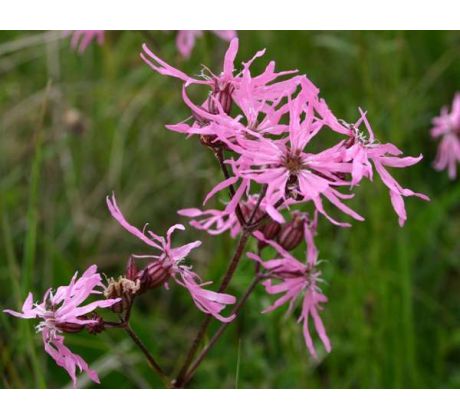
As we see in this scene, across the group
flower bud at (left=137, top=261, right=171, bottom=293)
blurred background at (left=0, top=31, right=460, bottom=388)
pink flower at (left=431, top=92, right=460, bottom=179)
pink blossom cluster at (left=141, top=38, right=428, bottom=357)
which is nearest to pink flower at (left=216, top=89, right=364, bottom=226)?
pink blossom cluster at (left=141, top=38, right=428, bottom=357)

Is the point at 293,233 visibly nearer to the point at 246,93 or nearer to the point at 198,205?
the point at 246,93

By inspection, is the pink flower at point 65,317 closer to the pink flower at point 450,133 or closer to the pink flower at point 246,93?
the pink flower at point 246,93

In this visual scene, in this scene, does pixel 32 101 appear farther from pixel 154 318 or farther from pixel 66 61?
pixel 154 318

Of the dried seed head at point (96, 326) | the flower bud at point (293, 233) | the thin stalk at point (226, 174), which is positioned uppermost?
the thin stalk at point (226, 174)

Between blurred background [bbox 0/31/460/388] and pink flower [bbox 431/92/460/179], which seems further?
pink flower [bbox 431/92/460/179]

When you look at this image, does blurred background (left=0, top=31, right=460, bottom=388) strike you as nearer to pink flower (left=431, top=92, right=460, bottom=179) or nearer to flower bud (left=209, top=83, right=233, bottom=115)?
pink flower (left=431, top=92, right=460, bottom=179)

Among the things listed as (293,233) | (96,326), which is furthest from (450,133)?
(96,326)

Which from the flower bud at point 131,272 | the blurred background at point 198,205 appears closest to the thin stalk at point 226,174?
the flower bud at point 131,272
